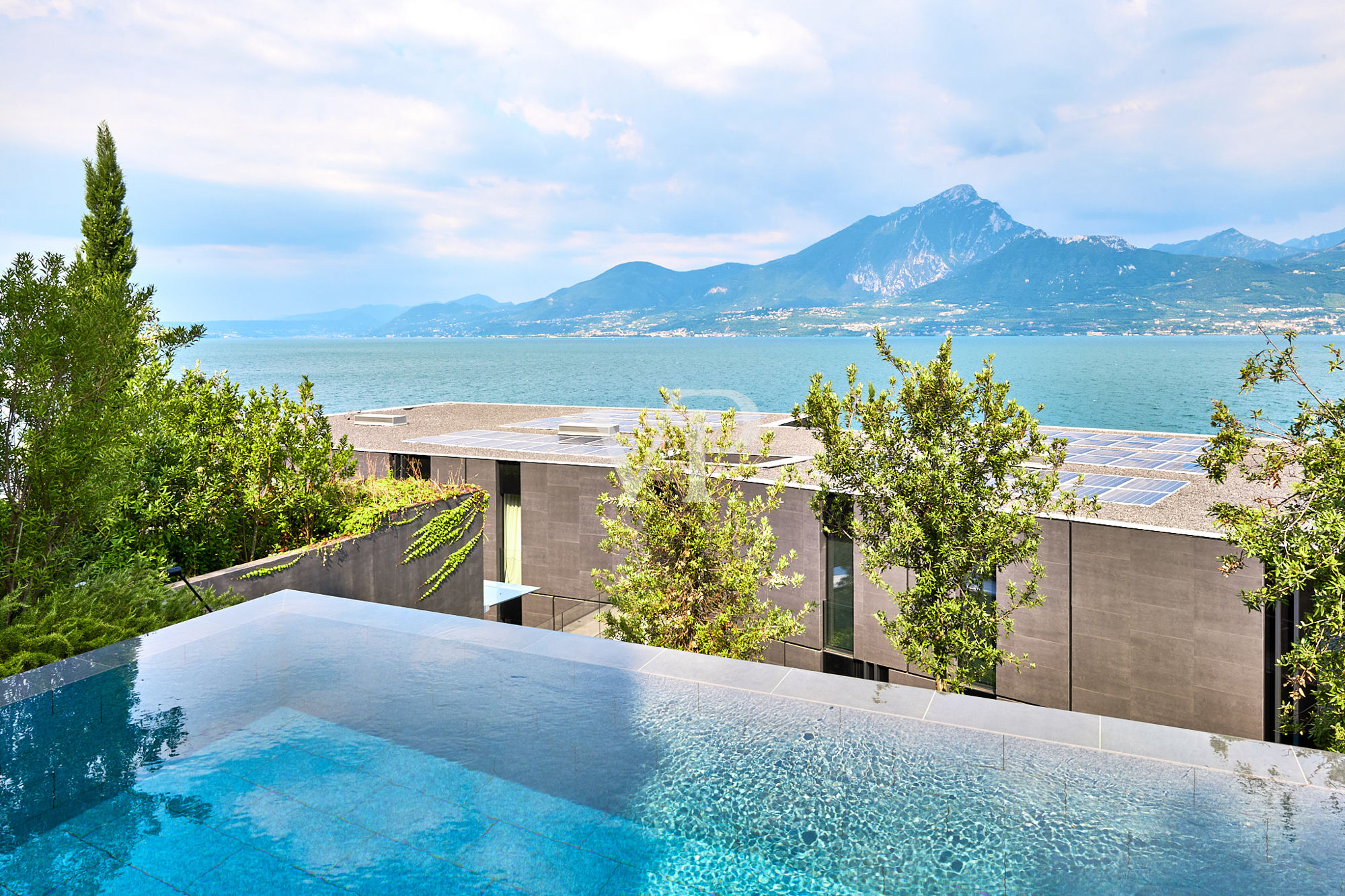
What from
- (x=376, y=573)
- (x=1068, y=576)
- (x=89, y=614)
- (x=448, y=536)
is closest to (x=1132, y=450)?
(x=1068, y=576)

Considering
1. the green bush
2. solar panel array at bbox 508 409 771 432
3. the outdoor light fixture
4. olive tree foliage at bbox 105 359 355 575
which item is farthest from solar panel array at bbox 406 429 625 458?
the green bush

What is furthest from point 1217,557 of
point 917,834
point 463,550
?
point 463,550

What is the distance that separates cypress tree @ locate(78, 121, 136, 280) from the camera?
15.1 m

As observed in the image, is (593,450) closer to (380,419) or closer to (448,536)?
(448,536)

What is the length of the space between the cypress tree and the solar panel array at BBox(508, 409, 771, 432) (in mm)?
12295

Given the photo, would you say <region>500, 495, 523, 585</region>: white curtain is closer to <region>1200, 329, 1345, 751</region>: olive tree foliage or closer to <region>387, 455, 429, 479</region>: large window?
<region>387, 455, 429, 479</region>: large window

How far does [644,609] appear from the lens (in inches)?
400

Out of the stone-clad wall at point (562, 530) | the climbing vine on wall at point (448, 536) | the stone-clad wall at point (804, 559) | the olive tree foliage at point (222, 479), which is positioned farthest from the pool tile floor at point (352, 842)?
the stone-clad wall at point (562, 530)

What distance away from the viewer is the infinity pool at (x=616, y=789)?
3.97 m

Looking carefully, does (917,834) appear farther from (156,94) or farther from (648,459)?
(156,94)

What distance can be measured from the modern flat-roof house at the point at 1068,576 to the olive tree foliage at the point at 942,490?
326 cm

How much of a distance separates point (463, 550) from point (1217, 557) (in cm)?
1068

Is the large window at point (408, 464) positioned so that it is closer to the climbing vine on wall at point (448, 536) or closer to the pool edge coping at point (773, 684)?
the climbing vine on wall at point (448, 536)

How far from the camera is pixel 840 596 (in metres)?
14.2
